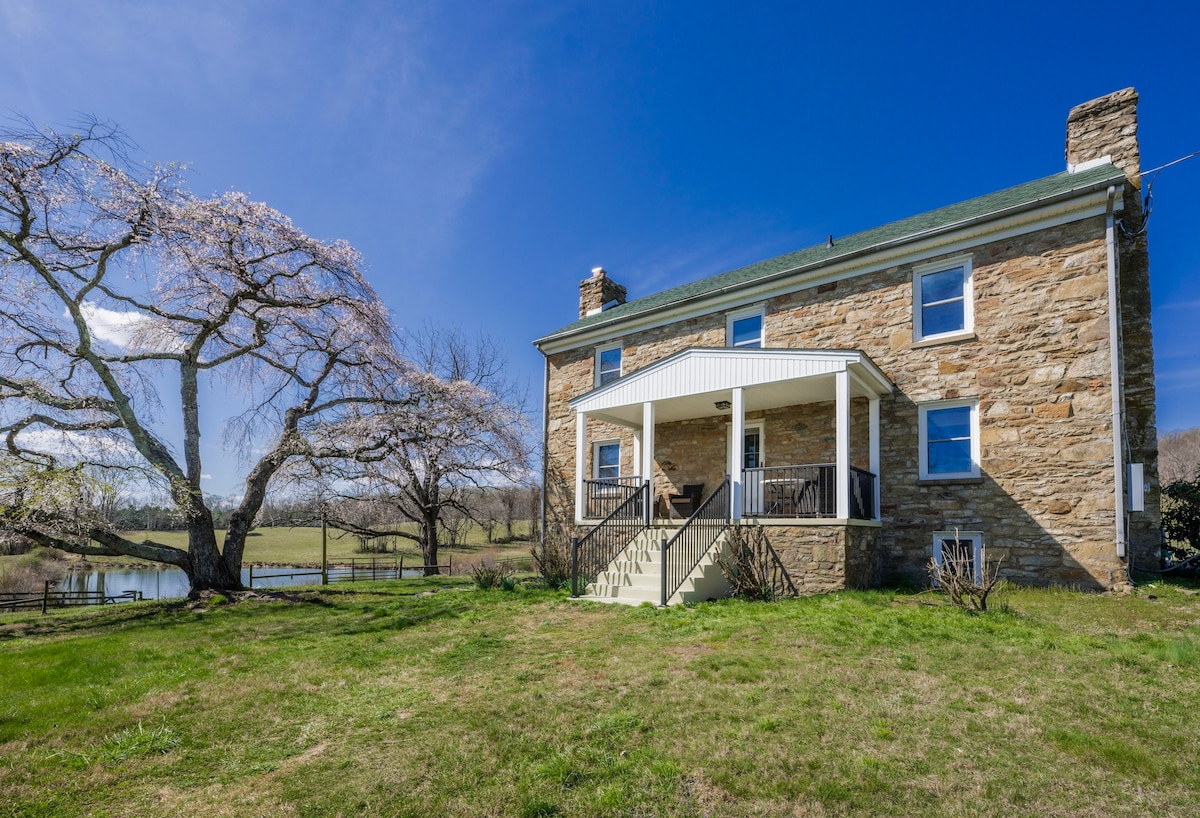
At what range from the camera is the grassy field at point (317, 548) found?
32.0m

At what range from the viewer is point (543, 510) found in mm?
15953

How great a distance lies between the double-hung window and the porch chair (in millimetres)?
2361

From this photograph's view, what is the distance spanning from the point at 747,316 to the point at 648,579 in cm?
626

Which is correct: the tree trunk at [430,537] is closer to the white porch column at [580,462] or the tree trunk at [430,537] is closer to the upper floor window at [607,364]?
the upper floor window at [607,364]

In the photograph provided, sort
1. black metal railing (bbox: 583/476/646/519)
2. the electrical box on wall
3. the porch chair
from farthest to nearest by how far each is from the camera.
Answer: black metal railing (bbox: 583/476/646/519) < the porch chair < the electrical box on wall

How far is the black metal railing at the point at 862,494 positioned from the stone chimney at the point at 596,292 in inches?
399

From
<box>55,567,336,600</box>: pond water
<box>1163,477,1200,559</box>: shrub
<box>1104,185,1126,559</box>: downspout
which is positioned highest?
<box>1104,185,1126,559</box>: downspout

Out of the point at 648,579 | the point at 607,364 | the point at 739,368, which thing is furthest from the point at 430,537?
the point at 739,368

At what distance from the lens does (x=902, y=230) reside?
11633 millimetres

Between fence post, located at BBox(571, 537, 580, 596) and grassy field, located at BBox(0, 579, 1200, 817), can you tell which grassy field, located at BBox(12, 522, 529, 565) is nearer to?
fence post, located at BBox(571, 537, 580, 596)

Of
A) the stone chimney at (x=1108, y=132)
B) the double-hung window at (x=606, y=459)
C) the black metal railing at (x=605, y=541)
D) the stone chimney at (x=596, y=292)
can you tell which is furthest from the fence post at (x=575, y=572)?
the stone chimney at (x=1108, y=132)

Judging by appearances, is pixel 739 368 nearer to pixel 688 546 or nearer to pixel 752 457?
pixel 752 457

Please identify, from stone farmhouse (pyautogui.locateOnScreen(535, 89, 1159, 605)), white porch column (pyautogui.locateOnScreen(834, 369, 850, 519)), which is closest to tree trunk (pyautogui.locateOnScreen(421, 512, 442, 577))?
stone farmhouse (pyautogui.locateOnScreen(535, 89, 1159, 605))

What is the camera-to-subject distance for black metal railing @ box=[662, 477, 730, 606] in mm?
8797
